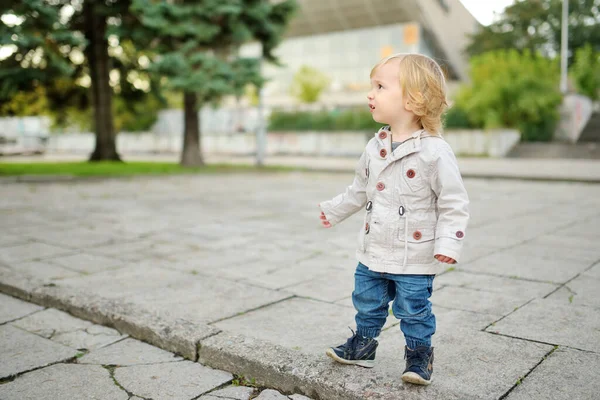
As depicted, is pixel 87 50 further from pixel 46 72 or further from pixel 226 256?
pixel 226 256

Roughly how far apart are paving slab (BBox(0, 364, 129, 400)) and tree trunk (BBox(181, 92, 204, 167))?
1429 centimetres

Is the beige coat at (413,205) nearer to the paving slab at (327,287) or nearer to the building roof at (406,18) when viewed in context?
the paving slab at (327,287)

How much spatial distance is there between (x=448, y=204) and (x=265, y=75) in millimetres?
23078

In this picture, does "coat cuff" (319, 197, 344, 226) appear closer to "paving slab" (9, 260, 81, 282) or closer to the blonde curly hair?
the blonde curly hair

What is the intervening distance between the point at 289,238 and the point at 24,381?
12.4ft

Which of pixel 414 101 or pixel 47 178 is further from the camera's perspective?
pixel 47 178

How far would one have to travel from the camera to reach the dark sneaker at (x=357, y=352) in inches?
105

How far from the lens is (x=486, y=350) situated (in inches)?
Answer: 114

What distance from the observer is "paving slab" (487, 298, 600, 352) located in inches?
119

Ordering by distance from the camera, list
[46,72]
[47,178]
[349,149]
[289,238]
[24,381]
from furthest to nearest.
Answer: [349,149] → [46,72] → [47,178] → [289,238] → [24,381]

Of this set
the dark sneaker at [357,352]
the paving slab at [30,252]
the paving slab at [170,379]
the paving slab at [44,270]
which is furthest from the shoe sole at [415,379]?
the paving slab at [30,252]

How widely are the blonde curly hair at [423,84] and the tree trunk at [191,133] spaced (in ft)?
48.3

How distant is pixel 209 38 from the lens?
613 inches

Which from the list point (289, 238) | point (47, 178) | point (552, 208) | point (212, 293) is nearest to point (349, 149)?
point (47, 178)
